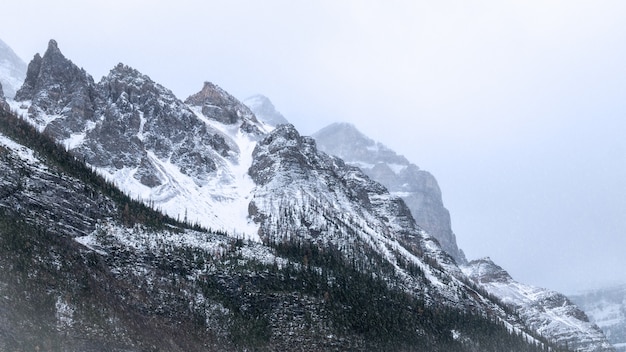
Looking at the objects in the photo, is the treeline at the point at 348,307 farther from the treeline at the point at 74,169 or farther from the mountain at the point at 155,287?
the treeline at the point at 74,169

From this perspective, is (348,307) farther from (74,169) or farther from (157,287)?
(74,169)

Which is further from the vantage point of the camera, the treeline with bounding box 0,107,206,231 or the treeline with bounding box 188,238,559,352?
the treeline with bounding box 0,107,206,231

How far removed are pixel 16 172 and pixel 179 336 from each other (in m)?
45.6

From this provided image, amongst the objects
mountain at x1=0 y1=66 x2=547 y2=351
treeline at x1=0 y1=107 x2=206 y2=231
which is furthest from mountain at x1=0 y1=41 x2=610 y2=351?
treeline at x1=0 y1=107 x2=206 y2=231

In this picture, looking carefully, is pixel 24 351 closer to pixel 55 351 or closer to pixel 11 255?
pixel 55 351

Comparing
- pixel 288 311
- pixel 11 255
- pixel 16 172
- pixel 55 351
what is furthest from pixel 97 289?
pixel 288 311

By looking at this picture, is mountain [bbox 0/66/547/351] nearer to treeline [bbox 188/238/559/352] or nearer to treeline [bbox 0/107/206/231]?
treeline [bbox 188/238/559/352]

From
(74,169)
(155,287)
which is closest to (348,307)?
(155,287)

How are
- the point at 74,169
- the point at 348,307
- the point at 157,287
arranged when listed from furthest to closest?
the point at 74,169 < the point at 348,307 < the point at 157,287

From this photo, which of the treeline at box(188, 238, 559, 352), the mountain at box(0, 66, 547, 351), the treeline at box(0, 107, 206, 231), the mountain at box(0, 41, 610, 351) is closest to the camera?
the mountain at box(0, 66, 547, 351)

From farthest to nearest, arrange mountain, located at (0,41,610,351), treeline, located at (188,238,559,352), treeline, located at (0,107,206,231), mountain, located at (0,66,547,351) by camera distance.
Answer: treeline, located at (0,107,206,231)
treeline, located at (188,238,559,352)
mountain, located at (0,41,610,351)
mountain, located at (0,66,547,351)

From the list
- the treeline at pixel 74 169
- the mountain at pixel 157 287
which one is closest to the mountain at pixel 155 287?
the mountain at pixel 157 287

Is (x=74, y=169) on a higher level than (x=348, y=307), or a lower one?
higher

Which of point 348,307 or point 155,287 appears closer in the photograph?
point 155,287
